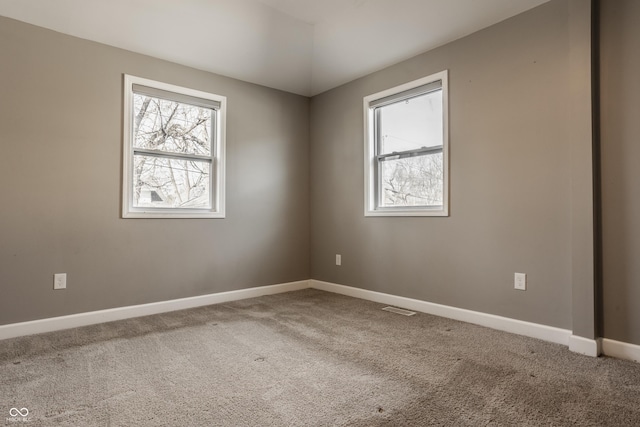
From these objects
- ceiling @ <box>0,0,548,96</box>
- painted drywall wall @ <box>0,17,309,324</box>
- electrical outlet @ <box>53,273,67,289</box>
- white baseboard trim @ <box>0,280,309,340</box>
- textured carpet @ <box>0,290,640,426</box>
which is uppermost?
ceiling @ <box>0,0,548,96</box>

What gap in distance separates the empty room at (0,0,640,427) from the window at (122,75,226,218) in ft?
0.07

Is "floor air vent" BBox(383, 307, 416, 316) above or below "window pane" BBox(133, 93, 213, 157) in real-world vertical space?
below

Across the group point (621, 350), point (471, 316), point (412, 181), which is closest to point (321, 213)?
point (412, 181)

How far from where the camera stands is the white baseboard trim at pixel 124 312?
260 centimetres

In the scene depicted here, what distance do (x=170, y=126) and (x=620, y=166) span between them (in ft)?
11.6

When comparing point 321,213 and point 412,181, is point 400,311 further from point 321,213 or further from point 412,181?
point 321,213

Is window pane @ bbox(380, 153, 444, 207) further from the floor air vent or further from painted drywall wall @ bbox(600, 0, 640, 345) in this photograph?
painted drywall wall @ bbox(600, 0, 640, 345)

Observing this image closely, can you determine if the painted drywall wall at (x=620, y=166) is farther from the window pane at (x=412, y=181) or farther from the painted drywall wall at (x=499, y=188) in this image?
the window pane at (x=412, y=181)

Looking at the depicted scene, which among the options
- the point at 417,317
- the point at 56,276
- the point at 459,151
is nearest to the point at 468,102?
the point at 459,151

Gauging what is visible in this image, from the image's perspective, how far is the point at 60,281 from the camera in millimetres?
2766

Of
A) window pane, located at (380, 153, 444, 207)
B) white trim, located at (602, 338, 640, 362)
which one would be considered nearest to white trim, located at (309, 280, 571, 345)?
white trim, located at (602, 338, 640, 362)

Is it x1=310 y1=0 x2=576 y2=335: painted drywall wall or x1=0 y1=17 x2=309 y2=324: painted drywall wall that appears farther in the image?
x1=0 y1=17 x2=309 y2=324: painted drywall wall

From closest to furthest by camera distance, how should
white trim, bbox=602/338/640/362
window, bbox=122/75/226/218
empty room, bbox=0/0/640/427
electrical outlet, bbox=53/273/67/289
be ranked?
empty room, bbox=0/0/640/427 → white trim, bbox=602/338/640/362 → electrical outlet, bbox=53/273/67/289 → window, bbox=122/75/226/218

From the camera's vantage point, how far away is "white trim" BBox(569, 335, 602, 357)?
2.18m
